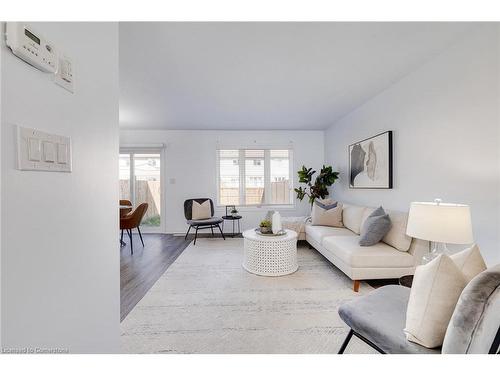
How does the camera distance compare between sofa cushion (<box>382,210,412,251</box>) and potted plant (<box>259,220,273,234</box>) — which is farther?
potted plant (<box>259,220,273,234</box>)

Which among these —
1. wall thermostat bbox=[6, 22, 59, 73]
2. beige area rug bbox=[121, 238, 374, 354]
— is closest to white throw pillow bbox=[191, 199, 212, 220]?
beige area rug bbox=[121, 238, 374, 354]

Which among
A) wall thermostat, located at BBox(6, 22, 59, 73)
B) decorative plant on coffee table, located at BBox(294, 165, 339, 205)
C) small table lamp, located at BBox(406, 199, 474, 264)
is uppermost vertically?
wall thermostat, located at BBox(6, 22, 59, 73)

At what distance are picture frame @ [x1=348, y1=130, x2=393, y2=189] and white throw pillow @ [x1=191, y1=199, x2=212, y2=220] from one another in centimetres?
282

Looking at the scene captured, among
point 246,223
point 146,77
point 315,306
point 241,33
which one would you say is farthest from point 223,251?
point 241,33

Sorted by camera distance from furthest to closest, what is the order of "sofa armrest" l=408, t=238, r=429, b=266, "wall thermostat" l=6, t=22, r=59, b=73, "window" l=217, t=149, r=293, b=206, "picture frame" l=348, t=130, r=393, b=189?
1. "window" l=217, t=149, r=293, b=206
2. "picture frame" l=348, t=130, r=393, b=189
3. "sofa armrest" l=408, t=238, r=429, b=266
4. "wall thermostat" l=6, t=22, r=59, b=73

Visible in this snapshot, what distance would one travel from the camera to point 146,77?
2.51 meters

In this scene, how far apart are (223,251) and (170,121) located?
2721mm

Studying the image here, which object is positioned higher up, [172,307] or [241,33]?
[241,33]

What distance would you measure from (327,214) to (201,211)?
246 cm

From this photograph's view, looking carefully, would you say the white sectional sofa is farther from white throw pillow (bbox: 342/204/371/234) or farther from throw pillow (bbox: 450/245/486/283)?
throw pillow (bbox: 450/245/486/283)

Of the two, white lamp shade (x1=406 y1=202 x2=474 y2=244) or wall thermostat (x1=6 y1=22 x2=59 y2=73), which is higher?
wall thermostat (x1=6 y1=22 x2=59 y2=73)

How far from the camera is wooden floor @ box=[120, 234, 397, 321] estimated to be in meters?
2.26
